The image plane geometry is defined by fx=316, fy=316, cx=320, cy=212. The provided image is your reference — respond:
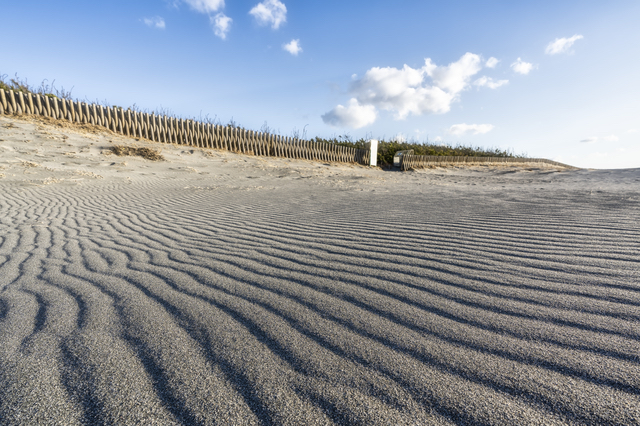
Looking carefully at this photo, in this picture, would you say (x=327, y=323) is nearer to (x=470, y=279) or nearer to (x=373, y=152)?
(x=470, y=279)

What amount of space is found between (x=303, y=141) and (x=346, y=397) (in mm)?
16675

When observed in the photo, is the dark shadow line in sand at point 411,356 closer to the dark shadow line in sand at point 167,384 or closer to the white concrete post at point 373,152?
the dark shadow line in sand at point 167,384

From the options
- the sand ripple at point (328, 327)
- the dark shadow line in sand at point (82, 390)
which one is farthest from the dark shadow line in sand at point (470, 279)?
the dark shadow line in sand at point (82, 390)

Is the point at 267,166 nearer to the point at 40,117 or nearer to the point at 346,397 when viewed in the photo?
the point at 40,117

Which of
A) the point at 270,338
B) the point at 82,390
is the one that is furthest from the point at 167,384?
the point at 270,338

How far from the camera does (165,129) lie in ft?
44.2

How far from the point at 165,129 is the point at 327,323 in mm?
14130

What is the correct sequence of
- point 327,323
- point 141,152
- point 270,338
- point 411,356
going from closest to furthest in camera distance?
point 411,356
point 270,338
point 327,323
point 141,152

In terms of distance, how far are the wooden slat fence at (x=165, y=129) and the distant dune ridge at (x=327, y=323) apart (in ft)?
32.8

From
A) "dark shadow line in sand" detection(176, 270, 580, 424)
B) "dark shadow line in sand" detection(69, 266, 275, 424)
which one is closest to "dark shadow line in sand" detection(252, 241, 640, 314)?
"dark shadow line in sand" detection(176, 270, 580, 424)

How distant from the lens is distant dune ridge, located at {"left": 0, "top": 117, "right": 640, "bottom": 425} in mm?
1153

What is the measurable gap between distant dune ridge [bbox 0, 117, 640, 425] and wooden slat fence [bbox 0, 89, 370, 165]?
1000 centimetres

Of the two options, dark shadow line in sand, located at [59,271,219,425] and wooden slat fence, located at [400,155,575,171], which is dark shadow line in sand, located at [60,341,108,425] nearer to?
dark shadow line in sand, located at [59,271,219,425]

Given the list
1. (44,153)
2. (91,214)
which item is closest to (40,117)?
(44,153)
